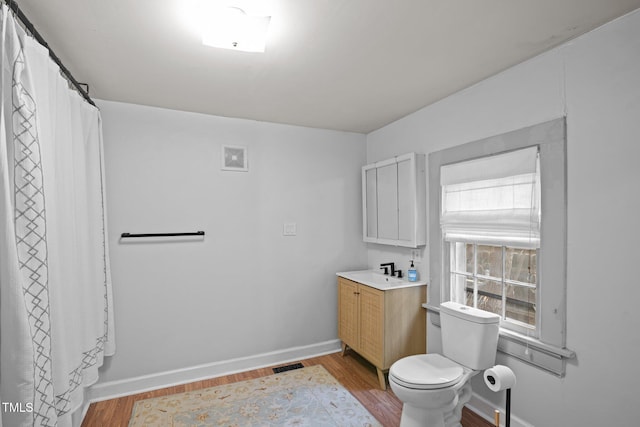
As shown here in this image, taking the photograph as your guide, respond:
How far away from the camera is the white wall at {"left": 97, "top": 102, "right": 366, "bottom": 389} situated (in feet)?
8.72

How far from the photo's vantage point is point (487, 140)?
222 centimetres

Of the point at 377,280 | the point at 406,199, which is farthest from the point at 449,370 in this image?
the point at 406,199

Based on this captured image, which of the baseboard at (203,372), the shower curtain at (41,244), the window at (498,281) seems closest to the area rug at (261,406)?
the baseboard at (203,372)

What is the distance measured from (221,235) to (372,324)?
1534 mm

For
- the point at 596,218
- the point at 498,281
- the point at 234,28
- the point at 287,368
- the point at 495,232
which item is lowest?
the point at 287,368

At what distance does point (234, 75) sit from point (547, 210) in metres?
2.08

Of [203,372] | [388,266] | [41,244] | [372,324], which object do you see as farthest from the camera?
[388,266]

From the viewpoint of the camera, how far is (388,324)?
8.60 ft

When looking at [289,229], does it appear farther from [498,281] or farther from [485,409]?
[485,409]

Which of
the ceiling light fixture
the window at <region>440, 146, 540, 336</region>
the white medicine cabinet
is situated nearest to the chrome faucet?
the white medicine cabinet

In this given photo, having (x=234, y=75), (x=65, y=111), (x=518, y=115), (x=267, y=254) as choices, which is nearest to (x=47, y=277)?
(x=65, y=111)

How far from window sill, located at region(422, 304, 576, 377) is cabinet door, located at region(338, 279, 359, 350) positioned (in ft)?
4.04

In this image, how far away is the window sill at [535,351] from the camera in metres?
1.78

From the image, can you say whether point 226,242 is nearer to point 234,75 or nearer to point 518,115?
point 234,75
